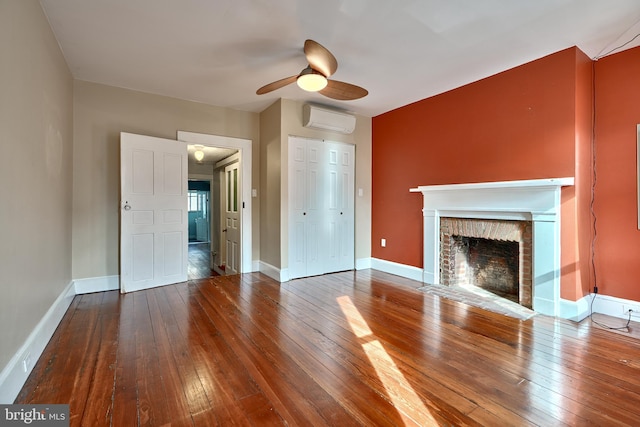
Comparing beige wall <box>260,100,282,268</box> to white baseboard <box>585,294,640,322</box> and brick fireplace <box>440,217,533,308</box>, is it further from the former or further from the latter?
white baseboard <box>585,294,640,322</box>

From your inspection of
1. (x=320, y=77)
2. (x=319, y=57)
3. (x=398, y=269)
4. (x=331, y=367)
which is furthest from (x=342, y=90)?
(x=398, y=269)

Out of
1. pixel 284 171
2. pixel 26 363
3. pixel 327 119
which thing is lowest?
pixel 26 363

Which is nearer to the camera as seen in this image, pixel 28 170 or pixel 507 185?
pixel 28 170

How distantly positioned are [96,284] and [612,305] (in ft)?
18.5

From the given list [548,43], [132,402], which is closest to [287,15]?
[548,43]

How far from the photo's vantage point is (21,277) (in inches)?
72.0

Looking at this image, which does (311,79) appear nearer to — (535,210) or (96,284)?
(535,210)

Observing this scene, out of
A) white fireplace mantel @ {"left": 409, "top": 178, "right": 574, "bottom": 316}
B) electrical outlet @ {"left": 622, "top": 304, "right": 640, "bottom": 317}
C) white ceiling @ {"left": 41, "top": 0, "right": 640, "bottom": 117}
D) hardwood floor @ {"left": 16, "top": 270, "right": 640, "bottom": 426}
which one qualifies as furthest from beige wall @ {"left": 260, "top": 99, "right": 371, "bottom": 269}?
electrical outlet @ {"left": 622, "top": 304, "right": 640, "bottom": 317}

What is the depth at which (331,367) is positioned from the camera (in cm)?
195

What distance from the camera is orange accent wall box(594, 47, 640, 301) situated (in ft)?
8.84

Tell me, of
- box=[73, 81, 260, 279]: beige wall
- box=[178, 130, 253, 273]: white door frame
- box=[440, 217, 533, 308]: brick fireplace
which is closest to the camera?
box=[440, 217, 533, 308]: brick fireplace

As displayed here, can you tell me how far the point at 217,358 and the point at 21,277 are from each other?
1323mm

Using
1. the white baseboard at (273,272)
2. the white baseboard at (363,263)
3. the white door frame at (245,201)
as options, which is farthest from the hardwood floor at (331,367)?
the white baseboard at (363,263)

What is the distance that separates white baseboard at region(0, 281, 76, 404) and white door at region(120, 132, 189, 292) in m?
0.89
